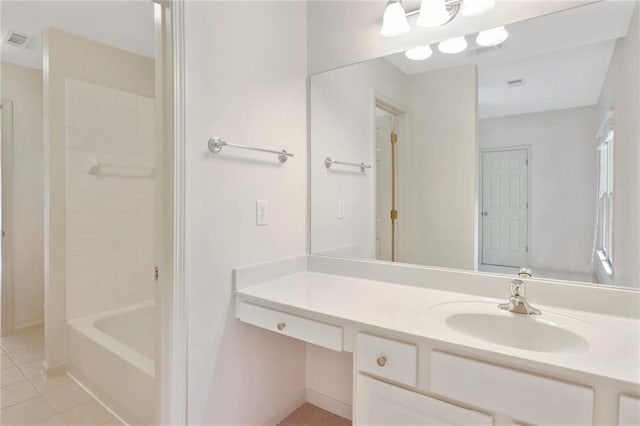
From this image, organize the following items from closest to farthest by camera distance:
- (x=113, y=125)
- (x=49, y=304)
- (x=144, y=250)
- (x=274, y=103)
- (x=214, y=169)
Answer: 1. (x=214, y=169)
2. (x=274, y=103)
3. (x=49, y=304)
4. (x=113, y=125)
5. (x=144, y=250)

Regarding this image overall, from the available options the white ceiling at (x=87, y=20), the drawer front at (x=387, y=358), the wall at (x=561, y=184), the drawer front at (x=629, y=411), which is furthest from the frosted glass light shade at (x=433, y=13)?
the white ceiling at (x=87, y=20)

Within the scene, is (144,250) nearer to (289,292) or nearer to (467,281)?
(289,292)

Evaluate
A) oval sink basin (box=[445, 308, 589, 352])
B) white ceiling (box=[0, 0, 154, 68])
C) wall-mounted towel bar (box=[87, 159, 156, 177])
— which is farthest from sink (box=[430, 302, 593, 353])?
white ceiling (box=[0, 0, 154, 68])

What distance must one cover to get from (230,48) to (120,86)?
1.67 meters

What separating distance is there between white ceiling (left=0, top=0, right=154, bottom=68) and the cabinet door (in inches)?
92.8

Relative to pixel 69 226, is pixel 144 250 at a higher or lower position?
lower

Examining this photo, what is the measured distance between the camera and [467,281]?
4.81ft

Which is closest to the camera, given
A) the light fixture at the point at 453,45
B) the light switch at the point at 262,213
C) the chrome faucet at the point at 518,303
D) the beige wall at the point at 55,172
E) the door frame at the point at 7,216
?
the chrome faucet at the point at 518,303

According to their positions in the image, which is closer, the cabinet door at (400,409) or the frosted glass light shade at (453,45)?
the cabinet door at (400,409)

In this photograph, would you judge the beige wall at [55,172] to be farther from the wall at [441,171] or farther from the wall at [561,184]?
the wall at [561,184]

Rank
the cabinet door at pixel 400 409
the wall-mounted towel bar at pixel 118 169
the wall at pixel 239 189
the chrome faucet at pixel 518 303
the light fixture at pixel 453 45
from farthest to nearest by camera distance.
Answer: the wall-mounted towel bar at pixel 118 169 < the light fixture at pixel 453 45 < the wall at pixel 239 189 < the chrome faucet at pixel 518 303 < the cabinet door at pixel 400 409

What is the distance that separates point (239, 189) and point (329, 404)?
127 cm

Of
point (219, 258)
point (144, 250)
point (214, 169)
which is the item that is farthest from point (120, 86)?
point (219, 258)

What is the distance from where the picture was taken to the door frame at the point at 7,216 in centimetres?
290
